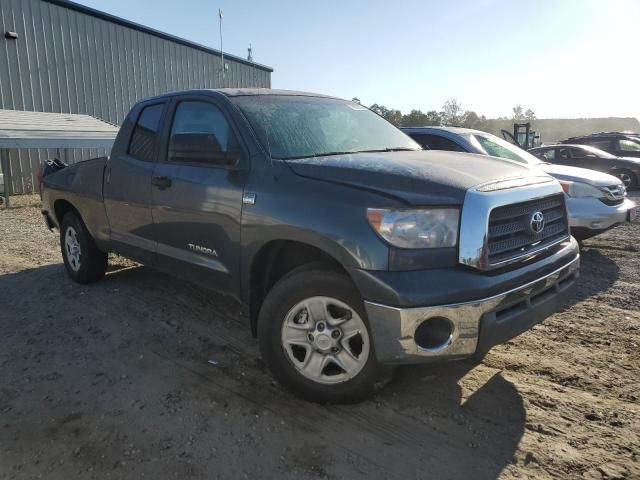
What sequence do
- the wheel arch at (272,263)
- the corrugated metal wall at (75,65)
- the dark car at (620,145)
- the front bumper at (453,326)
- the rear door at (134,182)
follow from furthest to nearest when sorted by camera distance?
the dark car at (620,145) → the corrugated metal wall at (75,65) → the rear door at (134,182) → the wheel arch at (272,263) → the front bumper at (453,326)

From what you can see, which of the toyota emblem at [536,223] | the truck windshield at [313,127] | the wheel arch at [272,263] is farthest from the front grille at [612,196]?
the wheel arch at [272,263]

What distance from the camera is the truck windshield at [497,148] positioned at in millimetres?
6906

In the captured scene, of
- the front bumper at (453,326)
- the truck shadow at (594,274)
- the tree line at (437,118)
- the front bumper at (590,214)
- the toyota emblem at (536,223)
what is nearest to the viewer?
the front bumper at (453,326)

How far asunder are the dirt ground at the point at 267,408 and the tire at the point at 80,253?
721 mm

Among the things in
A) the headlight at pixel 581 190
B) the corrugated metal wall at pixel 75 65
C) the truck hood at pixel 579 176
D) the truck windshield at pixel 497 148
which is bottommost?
the headlight at pixel 581 190

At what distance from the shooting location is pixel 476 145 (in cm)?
685

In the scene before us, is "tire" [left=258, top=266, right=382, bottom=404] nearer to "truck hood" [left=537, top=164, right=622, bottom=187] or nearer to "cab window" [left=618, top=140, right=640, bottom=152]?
"truck hood" [left=537, top=164, right=622, bottom=187]

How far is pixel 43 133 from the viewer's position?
11.2m

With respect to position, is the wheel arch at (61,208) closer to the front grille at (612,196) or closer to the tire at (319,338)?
the tire at (319,338)

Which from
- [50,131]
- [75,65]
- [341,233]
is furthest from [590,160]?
[75,65]

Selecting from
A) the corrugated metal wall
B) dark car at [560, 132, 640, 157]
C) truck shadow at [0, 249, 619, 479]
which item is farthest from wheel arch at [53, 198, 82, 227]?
dark car at [560, 132, 640, 157]

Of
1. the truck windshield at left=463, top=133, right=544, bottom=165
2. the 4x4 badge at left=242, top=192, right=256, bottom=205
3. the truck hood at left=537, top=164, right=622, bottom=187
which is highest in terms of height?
the truck windshield at left=463, top=133, right=544, bottom=165

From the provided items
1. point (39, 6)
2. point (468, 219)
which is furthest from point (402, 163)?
point (39, 6)

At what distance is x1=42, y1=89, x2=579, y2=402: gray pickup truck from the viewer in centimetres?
256
